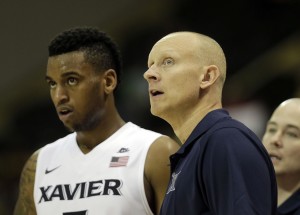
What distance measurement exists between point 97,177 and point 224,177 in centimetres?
117

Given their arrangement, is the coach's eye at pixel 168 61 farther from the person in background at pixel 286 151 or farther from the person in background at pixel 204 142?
the person in background at pixel 286 151

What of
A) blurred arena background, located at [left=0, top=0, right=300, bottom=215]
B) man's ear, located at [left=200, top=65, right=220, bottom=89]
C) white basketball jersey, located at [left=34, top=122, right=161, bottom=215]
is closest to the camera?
man's ear, located at [left=200, top=65, right=220, bottom=89]

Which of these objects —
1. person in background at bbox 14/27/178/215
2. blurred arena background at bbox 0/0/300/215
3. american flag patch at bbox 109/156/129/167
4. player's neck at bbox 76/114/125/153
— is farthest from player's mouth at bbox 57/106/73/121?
blurred arena background at bbox 0/0/300/215

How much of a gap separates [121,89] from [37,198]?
463 centimetres

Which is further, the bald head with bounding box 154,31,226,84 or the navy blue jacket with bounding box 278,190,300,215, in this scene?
the navy blue jacket with bounding box 278,190,300,215

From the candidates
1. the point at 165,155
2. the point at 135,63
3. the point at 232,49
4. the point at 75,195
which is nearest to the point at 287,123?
the point at 165,155

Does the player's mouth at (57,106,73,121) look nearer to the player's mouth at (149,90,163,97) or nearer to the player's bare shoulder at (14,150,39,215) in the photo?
the player's bare shoulder at (14,150,39,215)

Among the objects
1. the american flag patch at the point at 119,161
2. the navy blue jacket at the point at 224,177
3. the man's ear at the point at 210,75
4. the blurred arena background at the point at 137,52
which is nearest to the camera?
the navy blue jacket at the point at 224,177

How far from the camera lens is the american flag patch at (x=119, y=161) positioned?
3096mm

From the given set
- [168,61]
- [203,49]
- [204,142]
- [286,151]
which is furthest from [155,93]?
[286,151]

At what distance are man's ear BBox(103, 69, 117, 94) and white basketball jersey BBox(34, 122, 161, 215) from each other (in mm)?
191

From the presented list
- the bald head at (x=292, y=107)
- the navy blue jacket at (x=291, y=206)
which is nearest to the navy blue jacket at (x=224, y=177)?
the navy blue jacket at (x=291, y=206)

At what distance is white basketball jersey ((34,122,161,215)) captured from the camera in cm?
299

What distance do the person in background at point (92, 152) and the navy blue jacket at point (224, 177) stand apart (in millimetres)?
763
